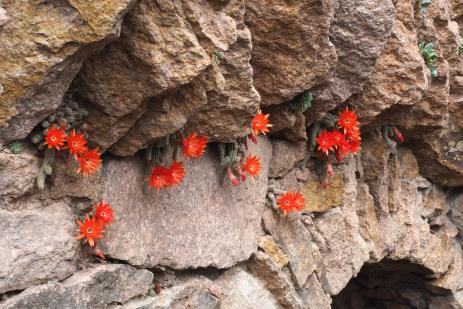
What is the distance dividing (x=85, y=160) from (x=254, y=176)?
1.01 m

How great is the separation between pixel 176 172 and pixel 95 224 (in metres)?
0.39

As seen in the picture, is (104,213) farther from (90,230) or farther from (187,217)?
(187,217)

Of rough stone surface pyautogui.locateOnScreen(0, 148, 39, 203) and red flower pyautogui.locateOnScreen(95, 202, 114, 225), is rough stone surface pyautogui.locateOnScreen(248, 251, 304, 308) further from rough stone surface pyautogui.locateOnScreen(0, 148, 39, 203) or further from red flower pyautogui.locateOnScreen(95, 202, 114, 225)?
rough stone surface pyautogui.locateOnScreen(0, 148, 39, 203)

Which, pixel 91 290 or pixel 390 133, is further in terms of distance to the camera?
pixel 390 133

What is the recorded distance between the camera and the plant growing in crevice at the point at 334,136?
298cm

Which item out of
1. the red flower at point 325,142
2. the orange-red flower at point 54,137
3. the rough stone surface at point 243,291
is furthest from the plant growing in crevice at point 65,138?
the red flower at point 325,142

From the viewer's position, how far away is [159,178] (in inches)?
86.6

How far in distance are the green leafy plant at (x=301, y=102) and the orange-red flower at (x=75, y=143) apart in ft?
3.70

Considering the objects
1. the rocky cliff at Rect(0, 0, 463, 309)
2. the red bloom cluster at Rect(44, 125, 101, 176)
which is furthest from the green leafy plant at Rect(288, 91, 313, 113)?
the red bloom cluster at Rect(44, 125, 101, 176)

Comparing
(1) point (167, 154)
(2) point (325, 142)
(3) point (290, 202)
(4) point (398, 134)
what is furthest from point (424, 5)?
(1) point (167, 154)

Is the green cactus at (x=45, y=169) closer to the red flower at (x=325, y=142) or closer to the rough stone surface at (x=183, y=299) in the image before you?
the rough stone surface at (x=183, y=299)

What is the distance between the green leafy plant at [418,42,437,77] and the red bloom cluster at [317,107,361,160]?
553 mm

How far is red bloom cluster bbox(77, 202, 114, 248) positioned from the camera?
194cm

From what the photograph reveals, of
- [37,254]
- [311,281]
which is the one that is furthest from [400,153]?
[37,254]
